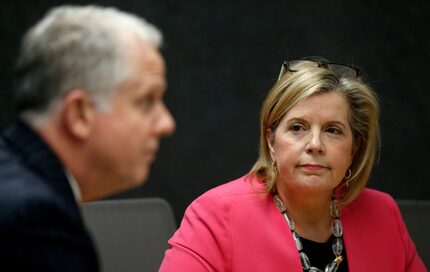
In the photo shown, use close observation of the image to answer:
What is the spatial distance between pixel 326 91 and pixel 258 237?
54cm

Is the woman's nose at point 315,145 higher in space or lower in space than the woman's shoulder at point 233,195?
higher

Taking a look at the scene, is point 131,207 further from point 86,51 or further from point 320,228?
point 86,51

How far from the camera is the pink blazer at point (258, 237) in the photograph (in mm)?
2434

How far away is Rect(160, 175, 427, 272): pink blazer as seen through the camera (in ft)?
7.98

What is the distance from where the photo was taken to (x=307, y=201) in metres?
2.62

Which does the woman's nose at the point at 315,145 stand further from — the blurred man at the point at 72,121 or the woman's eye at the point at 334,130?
the blurred man at the point at 72,121

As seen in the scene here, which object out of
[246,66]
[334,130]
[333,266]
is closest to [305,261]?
[333,266]

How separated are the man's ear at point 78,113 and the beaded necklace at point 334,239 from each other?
137 cm

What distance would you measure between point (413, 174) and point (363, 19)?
0.77 metres

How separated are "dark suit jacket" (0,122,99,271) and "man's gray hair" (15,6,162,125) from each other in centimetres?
6

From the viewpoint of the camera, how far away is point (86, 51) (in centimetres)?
127

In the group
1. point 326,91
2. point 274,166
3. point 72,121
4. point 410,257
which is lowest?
point 410,257

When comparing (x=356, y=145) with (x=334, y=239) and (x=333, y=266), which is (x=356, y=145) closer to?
(x=334, y=239)

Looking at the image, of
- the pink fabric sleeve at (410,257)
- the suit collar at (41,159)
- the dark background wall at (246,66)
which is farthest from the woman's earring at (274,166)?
the suit collar at (41,159)
